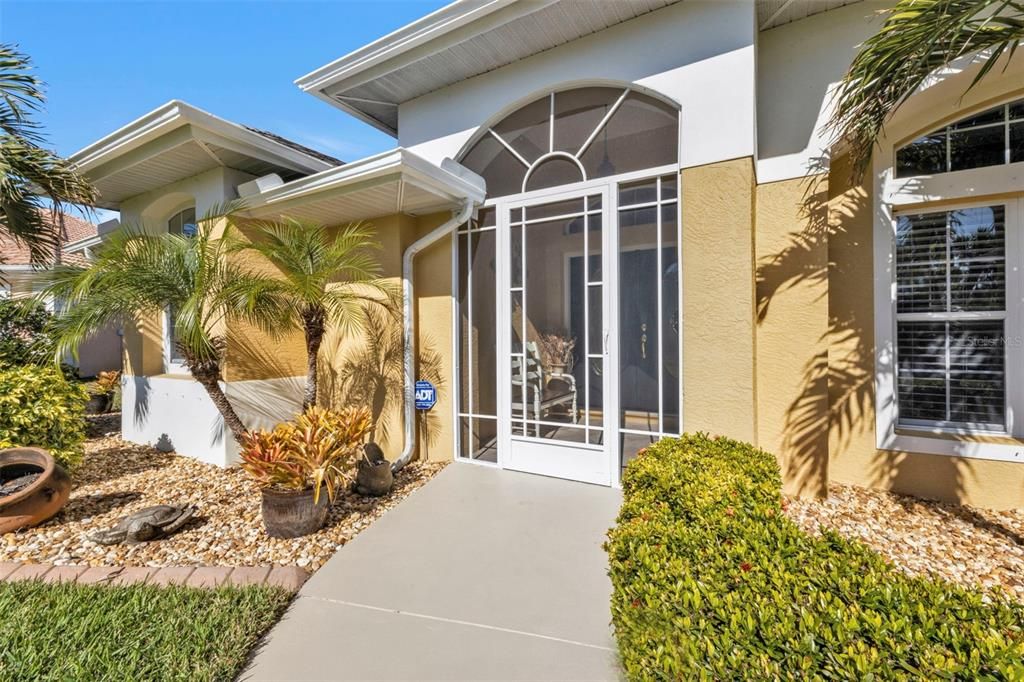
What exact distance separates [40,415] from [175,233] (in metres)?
4.22

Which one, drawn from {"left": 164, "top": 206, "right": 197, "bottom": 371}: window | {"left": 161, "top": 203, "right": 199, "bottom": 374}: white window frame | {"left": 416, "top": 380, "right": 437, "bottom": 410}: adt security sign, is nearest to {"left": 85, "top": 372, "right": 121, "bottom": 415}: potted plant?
{"left": 161, "top": 203, "right": 199, "bottom": 374}: white window frame

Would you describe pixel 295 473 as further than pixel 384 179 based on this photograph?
No

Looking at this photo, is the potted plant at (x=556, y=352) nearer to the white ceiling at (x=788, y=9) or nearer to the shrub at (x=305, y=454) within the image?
the shrub at (x=305, y=454)

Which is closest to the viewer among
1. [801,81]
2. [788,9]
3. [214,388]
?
[788,9]

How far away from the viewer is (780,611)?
1.80 meters

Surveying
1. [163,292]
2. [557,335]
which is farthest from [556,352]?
[163,292]

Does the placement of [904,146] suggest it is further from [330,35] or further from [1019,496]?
[330,35]

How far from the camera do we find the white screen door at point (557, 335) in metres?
5.48

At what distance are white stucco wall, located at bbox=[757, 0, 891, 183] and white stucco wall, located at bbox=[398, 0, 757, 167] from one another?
81cm

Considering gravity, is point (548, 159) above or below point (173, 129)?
below

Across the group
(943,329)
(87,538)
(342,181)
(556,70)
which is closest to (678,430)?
(943,329)

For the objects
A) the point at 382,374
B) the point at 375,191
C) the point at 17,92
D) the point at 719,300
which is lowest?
the point at 382,374

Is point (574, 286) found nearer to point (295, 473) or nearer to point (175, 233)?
point (295, 473)

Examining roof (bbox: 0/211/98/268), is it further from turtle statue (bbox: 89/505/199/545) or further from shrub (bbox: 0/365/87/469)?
turtle statue (bbox: 89/505/199/545)
